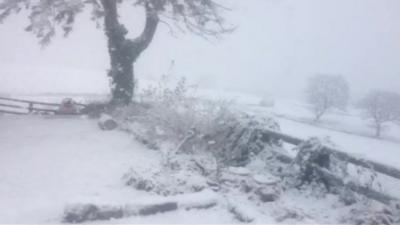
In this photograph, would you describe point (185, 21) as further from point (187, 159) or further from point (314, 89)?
point (314, 89)

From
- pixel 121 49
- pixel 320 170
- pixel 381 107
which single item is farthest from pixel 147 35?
pixel 381 107

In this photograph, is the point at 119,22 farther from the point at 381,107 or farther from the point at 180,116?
the point at 381,107

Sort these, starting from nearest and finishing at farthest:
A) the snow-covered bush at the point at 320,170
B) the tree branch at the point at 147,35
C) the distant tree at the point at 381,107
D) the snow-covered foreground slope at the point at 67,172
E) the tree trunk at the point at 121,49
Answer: the snow-covered foreground slope at the point at 67,172
the snow-covered bush at the point at 320,170
the tree trunk at the point at 121,49
the tree branch at the point at 147,35
the distant tree at the point at 381,107

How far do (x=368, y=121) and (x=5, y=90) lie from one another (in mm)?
52130

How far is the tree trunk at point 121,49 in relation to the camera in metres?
15.7

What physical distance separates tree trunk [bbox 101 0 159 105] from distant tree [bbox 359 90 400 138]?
148 feet

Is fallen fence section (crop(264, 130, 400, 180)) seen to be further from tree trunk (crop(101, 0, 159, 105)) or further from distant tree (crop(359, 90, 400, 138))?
distant tree (crop(359, 90, 400, 138))

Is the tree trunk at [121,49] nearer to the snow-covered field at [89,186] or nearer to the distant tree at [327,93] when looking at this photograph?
the snow-covered field at [89,186]

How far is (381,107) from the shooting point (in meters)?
54.6

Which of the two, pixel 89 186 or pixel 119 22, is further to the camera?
pixel 119 22

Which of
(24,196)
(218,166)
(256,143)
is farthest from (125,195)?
(256,143)

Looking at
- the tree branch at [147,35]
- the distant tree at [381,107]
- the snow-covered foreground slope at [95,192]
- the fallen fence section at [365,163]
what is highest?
the tree branch at [147,35]

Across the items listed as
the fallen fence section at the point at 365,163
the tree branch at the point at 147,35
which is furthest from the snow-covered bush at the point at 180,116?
the tree branch at the point at 147,35

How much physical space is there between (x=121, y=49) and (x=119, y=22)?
1.23 metres
